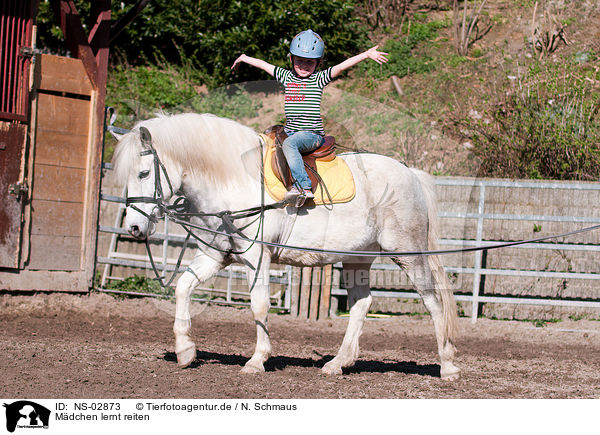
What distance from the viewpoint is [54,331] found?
6.85 m

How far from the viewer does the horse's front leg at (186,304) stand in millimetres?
5266

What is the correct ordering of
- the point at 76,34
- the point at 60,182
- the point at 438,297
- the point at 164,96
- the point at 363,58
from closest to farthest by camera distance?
the point at 363,58
the point at 438,297
the point at 60,182
the point at 76,34
the point at 164,96

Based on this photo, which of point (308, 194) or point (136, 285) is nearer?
point (308, 194)

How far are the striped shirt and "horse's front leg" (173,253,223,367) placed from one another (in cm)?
127

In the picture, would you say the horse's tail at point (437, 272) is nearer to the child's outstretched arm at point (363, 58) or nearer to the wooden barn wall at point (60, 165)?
the child's outstretched arm at point (363, 58)

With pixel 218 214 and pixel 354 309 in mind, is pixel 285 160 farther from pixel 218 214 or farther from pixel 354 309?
pixel 354 309

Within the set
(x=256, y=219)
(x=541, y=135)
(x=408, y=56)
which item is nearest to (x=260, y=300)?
(x=256, y=219)

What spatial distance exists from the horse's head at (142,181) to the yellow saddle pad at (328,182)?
0.83 metres

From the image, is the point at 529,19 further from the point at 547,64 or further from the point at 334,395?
the point at 334,395

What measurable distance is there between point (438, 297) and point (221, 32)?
9.88 m

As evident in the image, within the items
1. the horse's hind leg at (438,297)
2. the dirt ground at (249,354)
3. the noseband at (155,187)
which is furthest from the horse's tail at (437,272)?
the noseband at (155,187)

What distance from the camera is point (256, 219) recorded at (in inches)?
205

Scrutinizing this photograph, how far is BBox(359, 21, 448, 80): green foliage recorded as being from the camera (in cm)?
1513

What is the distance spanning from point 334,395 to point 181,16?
12.9 metres
